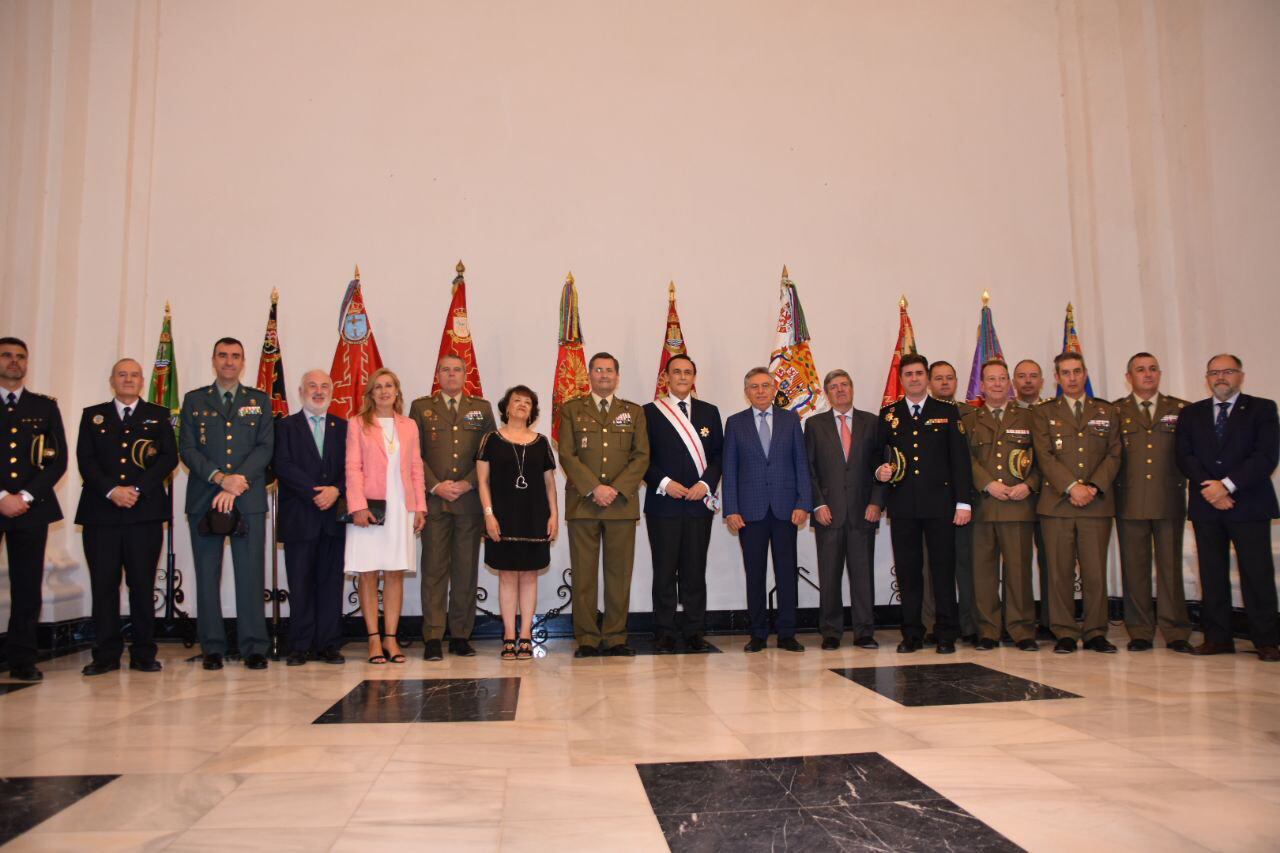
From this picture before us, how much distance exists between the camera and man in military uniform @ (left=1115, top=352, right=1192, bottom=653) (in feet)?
14.9

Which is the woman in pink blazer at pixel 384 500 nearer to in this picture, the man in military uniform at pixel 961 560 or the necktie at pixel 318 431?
the necktie at pixel 318 431

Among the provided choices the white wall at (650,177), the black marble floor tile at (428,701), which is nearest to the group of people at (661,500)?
the black marble floor tile at (428,701)

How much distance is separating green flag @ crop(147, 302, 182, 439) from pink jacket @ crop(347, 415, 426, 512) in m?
1.59

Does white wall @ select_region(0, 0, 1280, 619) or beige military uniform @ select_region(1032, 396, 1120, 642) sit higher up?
white wall @ select_region(0, 0, 1280, 619)

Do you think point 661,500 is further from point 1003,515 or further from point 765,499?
point 1003,515

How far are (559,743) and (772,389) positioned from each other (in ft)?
9.06

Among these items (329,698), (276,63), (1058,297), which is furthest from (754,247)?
(329,698)

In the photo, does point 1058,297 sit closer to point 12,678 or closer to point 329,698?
point 329,698

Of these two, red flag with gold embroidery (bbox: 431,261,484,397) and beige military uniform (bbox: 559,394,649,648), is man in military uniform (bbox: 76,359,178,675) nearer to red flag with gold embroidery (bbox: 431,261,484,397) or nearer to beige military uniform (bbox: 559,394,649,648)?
red flag with gold embroidery (bbox: 431,261,484,397)

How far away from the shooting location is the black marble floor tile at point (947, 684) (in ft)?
10.6

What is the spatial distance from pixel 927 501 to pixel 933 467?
186 mm

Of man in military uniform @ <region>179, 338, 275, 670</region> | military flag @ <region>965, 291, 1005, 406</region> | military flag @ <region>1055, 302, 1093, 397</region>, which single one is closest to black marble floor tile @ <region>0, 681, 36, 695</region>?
man in military uniform @ <region>179, 338, 275, 670</region>

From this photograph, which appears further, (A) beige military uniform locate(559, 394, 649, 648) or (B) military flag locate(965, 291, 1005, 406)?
(B) military flag locate(965, 291, 1005, 406)

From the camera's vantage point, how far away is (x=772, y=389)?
4.92 meters
